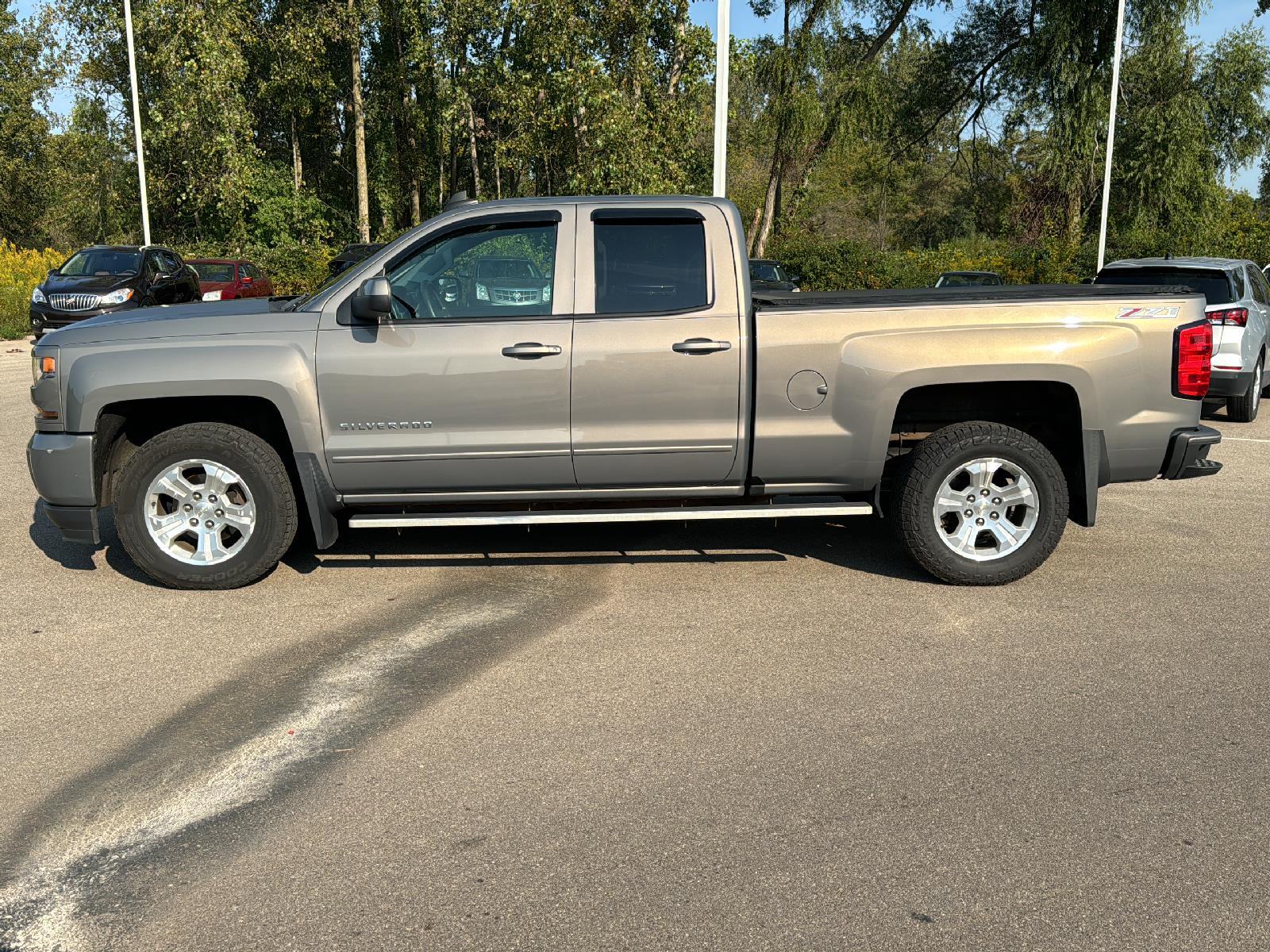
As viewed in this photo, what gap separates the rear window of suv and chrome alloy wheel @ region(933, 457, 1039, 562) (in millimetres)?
6036

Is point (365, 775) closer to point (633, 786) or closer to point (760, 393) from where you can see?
point (633, 786)

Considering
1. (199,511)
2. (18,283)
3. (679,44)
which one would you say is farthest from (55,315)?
(199,511)

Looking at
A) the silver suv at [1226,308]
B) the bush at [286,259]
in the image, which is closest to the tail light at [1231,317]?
the silver suv at [1226,308]

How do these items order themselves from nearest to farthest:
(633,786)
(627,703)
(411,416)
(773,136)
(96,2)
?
(633,786) < (627,703) < (411,416) < (773,136) < (96,2)

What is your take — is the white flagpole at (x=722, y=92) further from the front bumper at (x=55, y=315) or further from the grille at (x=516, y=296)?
the front bumper at (x=55, y=315)

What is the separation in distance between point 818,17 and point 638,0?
591 centimetres

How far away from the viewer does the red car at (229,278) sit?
990 inches

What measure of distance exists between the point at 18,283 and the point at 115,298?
8.40m

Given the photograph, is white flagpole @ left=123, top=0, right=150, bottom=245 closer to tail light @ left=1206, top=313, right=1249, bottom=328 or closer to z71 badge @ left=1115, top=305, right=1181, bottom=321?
tail light @ left=1206, top=313, right=1249, bottom=328

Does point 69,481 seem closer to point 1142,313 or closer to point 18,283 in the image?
point 1142,313

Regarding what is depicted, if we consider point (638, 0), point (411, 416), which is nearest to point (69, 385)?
point (411, 416)

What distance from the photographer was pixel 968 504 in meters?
6.08

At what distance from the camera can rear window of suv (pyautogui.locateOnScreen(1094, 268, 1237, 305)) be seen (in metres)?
11.2

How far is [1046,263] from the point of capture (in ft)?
99.7
